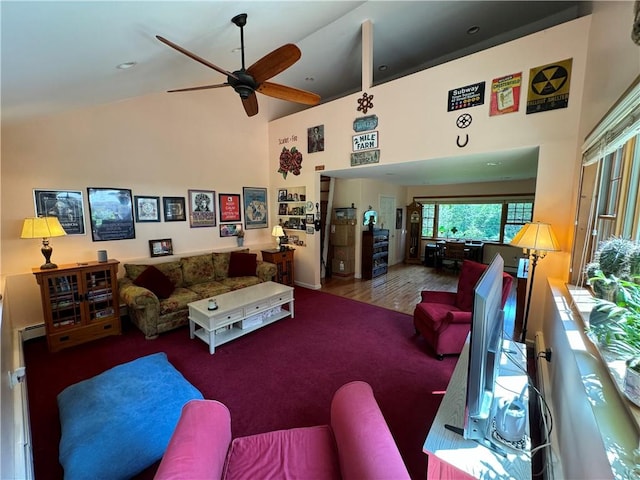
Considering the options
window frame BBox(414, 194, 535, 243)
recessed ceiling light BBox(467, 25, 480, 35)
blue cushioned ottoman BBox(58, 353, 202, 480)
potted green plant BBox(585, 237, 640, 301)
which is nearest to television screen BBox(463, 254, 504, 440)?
potted green plant BBox(585, 237, 640, 301)

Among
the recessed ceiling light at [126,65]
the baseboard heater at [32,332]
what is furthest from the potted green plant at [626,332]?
the baseboard heater at [32,332]

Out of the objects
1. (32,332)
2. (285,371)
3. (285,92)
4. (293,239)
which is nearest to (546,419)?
(285,371)

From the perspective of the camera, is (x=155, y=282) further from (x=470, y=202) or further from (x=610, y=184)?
(x=470, y=202)

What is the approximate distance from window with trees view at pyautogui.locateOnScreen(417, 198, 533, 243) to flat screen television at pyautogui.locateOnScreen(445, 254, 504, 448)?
682 cm

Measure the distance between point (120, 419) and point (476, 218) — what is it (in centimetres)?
821

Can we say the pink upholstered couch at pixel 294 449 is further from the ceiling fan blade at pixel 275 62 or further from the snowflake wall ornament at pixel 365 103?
the snowflake wall ornament at pixel 365 103

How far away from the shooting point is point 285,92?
247cm

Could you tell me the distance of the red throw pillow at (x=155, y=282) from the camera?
340 centimetres

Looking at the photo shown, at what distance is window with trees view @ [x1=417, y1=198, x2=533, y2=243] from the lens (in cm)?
659

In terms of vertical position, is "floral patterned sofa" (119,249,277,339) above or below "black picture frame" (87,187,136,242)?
below

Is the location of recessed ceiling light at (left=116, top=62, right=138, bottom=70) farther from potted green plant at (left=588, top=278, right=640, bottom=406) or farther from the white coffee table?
potted green plant at (left=588, top=278, right=640, bottom=406)

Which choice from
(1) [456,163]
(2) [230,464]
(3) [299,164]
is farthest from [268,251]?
(2) [230,464]

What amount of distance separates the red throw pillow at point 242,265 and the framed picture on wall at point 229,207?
820 millimetres

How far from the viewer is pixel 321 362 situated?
267 cm
